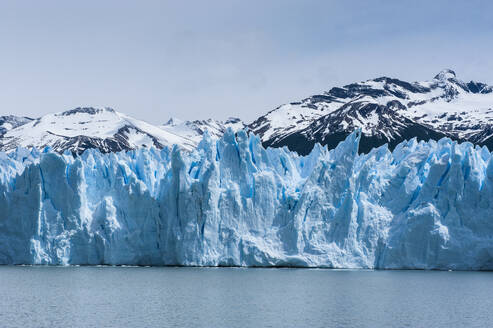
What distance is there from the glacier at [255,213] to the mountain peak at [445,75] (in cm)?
14004

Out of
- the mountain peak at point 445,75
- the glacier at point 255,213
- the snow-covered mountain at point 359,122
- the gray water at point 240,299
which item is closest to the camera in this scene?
the gray water at point 240,299

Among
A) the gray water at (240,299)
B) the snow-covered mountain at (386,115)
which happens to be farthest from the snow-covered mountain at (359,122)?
the gray water at (240,299)

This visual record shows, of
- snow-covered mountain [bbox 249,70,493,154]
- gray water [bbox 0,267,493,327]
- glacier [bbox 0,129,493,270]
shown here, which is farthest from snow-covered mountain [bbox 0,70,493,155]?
gray water [bbox 0,267,493,327]

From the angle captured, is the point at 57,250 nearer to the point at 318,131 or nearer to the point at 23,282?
the point at 23,282

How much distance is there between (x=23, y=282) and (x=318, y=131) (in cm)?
9471

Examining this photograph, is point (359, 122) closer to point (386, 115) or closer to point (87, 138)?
point (386, 115)

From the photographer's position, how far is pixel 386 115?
436 feet

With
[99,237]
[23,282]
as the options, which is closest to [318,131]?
[99,237]

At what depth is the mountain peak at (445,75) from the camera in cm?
18138

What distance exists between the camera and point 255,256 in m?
44.4

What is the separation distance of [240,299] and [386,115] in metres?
106

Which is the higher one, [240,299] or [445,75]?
[445,75]

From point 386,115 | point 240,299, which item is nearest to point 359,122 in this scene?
point 386,115

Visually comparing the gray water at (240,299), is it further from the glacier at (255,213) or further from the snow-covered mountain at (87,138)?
the snow-covered mountain at (87,138)
